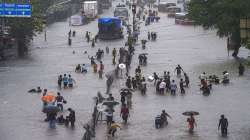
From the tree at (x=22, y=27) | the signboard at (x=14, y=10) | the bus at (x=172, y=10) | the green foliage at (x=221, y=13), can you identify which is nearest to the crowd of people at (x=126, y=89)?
the green foliage at (x=221, y=13)

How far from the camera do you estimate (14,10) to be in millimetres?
65125

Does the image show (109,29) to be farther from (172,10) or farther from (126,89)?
(126,89)

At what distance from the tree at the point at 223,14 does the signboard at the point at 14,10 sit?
15532 millimetres

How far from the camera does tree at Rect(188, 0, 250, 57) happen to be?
6284 cm

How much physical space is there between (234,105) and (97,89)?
34.1 feet

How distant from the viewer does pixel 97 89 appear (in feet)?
160

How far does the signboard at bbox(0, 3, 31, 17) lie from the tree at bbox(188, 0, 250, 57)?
51.0 feet

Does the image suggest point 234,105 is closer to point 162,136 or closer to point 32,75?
point 162,136

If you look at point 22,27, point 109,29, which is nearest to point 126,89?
point 22,27

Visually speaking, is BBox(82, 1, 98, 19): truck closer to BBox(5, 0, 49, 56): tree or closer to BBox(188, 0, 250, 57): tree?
BBox(5, 0, 49, 56): tree

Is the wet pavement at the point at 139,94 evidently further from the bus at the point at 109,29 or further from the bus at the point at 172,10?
the bus at the point at 172,10

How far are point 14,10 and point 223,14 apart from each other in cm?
1809

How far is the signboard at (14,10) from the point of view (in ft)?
212

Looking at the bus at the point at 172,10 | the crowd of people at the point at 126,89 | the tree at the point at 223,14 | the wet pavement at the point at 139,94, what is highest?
the tree at the point at 223,14
